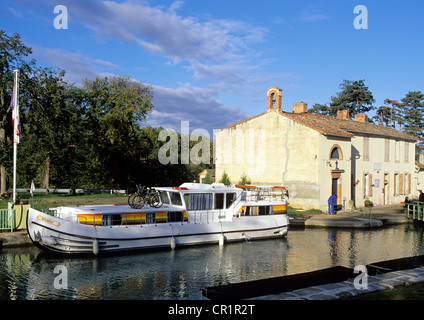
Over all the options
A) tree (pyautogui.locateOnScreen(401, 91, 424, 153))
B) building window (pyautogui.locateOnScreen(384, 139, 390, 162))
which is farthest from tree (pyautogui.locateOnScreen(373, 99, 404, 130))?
building window (pyautogui.locateOnScreen(384, 139, 390, 162))

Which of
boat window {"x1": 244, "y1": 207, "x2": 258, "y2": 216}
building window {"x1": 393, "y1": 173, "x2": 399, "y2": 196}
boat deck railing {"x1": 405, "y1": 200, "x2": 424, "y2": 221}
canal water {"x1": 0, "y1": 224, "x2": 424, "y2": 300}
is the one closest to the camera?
canal water {"x1": 0, "y1": 224, "x2": 424, "y2": 300}

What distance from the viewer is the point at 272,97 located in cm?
3609

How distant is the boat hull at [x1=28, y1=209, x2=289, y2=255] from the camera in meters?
18.1

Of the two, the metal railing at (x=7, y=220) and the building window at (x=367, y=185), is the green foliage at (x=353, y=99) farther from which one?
the metal railing at (x=7, y=220)

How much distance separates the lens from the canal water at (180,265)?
1335 centimetres

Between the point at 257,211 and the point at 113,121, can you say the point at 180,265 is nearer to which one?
the point at 257,211

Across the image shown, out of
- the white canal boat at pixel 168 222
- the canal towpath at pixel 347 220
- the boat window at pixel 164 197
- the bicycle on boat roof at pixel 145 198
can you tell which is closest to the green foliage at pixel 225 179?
the canal towpath at pixel 347 220

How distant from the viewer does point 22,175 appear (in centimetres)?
4475

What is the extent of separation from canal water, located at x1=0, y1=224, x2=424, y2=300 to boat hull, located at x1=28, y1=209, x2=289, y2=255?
496 millimetres

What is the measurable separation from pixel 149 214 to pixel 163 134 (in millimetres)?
55905

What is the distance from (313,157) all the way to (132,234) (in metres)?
18.2

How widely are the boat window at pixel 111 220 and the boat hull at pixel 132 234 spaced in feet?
1.09

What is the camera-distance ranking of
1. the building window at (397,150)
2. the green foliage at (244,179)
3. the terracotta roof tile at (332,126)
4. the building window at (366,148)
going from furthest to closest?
1. the building window at (397,150)
2. the building window at (366,148)
3. the green foliage at (244,179)
4. the terracotta roof tile at (332,126)

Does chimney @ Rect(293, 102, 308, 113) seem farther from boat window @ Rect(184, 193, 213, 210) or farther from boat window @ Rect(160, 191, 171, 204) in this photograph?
boat window @ Rect(160, 191, 171, 204)
